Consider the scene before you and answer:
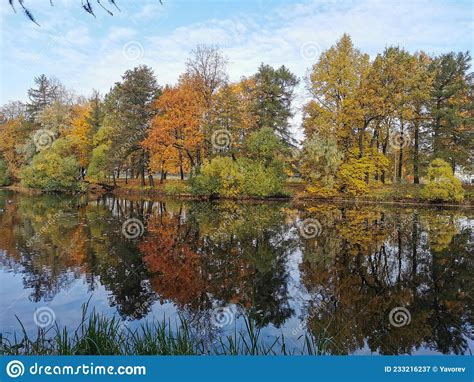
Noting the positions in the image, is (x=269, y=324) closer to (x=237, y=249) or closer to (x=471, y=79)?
(x=237, y=249)

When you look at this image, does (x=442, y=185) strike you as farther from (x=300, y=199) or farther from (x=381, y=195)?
(x=300, y=199)

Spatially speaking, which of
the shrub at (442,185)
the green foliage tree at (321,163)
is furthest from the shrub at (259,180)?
the shrub at (442,185)

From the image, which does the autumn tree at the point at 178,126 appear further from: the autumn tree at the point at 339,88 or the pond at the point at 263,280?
the pond at the point at 263,280

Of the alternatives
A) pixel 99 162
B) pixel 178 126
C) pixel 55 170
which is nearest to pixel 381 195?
pixel 178 126

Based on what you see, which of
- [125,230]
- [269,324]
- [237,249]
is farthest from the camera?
[125,230]

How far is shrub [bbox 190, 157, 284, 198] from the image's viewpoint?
3175cm

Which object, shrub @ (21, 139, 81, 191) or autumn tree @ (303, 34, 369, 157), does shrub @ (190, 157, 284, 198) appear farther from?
shrub @ (21, 139, 81, 191)

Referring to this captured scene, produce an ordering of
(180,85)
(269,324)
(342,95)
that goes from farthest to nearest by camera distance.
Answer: (180,85) < (342,95) < (269,324)

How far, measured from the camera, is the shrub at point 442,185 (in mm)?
27766

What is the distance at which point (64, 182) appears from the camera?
39.2 m

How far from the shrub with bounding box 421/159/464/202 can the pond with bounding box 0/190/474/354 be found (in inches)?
481

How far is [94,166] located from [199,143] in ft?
46.2

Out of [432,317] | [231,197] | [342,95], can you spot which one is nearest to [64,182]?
[231,197]

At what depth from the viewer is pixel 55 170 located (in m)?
38.7
